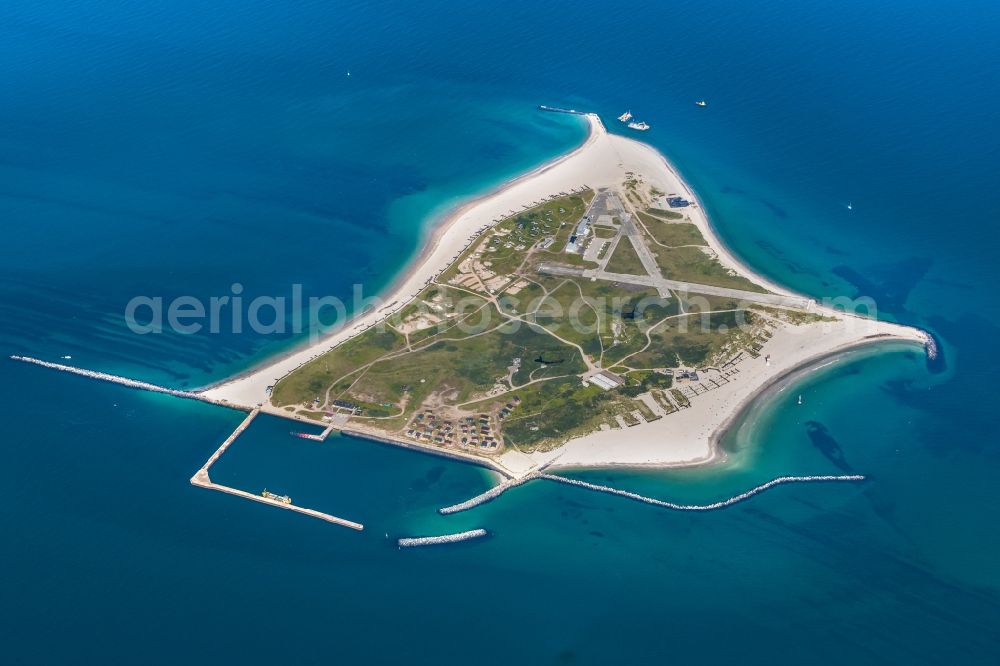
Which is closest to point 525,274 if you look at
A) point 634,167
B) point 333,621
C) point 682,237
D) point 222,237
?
point 682,237

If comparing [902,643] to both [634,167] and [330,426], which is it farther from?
[634,167]


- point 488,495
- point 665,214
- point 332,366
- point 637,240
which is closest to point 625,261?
point 637,240

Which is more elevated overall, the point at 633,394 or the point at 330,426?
the point at 633,394

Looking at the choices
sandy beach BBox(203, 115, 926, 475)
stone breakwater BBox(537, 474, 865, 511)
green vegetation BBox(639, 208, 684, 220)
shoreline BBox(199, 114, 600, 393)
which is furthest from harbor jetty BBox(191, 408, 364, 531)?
green vegetation BBox(639, 208, 684, 220)

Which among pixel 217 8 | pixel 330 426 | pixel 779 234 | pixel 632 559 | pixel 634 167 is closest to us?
pixel 632 559

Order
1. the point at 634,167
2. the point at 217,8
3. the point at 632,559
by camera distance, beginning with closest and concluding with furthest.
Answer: the point at 632,559 → the point at 634,167 → the point at 217,8

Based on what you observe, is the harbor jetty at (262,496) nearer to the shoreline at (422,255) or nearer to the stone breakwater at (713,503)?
the shoreline at (422,255)

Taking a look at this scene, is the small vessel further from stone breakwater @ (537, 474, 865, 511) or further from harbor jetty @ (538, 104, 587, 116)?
harbor jetty @ (538, 104, 587, 116)
